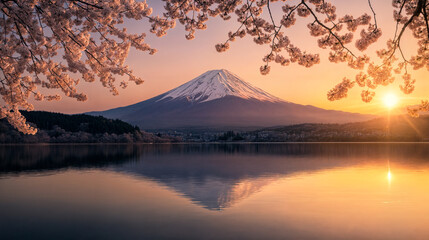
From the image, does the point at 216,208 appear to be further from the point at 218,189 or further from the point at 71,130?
the point at 71,130

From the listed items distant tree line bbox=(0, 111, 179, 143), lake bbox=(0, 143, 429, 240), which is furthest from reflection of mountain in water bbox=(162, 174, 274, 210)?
distant tree line bbox=(0, 111, 179, 143)

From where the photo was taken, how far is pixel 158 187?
21.3 metres

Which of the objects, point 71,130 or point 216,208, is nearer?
point 216,208

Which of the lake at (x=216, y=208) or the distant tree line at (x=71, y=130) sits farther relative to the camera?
the distant tree line at (x=71, y=130)

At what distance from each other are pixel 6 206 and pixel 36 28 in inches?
→ 470

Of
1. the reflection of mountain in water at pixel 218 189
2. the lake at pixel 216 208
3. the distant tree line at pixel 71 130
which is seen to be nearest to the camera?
the lake at pixel 216 208

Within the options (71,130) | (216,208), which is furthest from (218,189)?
(71,130)

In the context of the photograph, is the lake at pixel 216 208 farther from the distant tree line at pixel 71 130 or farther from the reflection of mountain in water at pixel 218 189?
the distant tree line at pixel 71 130

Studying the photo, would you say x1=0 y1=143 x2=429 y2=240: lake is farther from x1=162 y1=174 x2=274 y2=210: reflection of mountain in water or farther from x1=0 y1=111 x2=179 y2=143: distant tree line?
x1=0 y1=111 x2=179 y2=143: distant tree line

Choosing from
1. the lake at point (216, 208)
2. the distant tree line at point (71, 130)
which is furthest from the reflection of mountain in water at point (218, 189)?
the distant tree line at point (71, 130)

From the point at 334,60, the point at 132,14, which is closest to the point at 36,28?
the point at 132,14

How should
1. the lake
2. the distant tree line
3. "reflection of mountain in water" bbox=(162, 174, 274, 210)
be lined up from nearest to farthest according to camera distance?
the lake → "reflection of mountain in water" bbox=(162, 174, 274, 210) → the distant tree line

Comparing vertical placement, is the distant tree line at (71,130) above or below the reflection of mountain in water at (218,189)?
above

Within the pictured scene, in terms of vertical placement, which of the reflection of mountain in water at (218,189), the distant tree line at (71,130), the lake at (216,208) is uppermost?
the distant tree line at (71,130)
